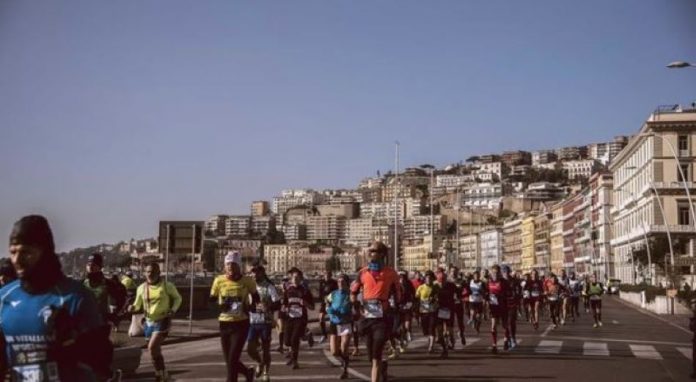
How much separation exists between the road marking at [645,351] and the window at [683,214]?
2915 inches

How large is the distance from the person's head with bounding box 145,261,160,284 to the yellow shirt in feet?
3.94

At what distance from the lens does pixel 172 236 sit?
28766 mm

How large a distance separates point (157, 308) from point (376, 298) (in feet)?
10.6

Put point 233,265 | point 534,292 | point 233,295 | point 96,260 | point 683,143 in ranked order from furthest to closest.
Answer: point 683,143
point 534,292
point 233,265
point 233,295
point 96,260

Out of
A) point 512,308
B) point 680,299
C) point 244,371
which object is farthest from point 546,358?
point 680,299

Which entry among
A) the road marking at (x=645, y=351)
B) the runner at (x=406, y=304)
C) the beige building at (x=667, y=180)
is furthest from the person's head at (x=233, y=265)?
the beige building at (x=667, y=180)

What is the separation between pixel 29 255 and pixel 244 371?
27.1ft

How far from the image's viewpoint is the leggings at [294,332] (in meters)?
18.1

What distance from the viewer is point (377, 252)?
→ 13.8 meters

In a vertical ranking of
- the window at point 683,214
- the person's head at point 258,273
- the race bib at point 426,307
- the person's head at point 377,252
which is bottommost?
the race bib at point 426,307

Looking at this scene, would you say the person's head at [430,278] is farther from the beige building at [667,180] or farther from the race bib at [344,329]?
the beige building at [667,180]

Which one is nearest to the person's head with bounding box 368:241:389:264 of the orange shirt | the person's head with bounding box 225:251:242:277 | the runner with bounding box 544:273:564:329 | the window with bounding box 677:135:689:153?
the orange shirt

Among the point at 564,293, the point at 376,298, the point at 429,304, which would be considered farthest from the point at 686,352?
the point at 564,293

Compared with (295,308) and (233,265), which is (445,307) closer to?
(295,308)
